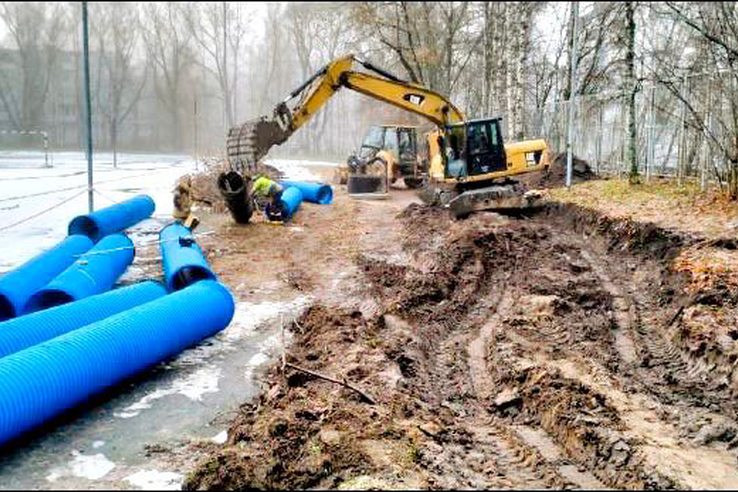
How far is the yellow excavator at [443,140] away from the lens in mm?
13898

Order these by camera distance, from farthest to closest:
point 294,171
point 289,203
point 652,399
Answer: point 294,171
point 289,203
point 652,399

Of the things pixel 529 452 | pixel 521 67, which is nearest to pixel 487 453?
pixel 529 452

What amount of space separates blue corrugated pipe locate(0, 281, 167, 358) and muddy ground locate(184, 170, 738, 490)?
1.67 m

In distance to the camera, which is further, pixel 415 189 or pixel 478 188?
pixel 415 189

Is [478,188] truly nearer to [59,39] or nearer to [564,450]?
[59,39]

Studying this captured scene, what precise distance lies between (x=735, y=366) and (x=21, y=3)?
8.96 meters

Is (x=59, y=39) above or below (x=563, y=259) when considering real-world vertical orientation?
above

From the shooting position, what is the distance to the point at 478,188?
1440 centimetres

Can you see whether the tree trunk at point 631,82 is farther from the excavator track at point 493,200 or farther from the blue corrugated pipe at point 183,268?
the blue corrugated pipe at point 183,268

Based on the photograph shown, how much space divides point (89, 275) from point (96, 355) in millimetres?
3011

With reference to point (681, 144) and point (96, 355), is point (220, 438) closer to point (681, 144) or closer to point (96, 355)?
point (96, 355)

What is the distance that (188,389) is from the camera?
17.2 ft

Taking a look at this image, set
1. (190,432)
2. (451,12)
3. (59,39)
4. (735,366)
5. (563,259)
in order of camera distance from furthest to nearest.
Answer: (451,12) < (59,39) < (563,259) < (735,366) < (190,432)

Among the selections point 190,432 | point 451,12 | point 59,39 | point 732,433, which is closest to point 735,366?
point 732,433
